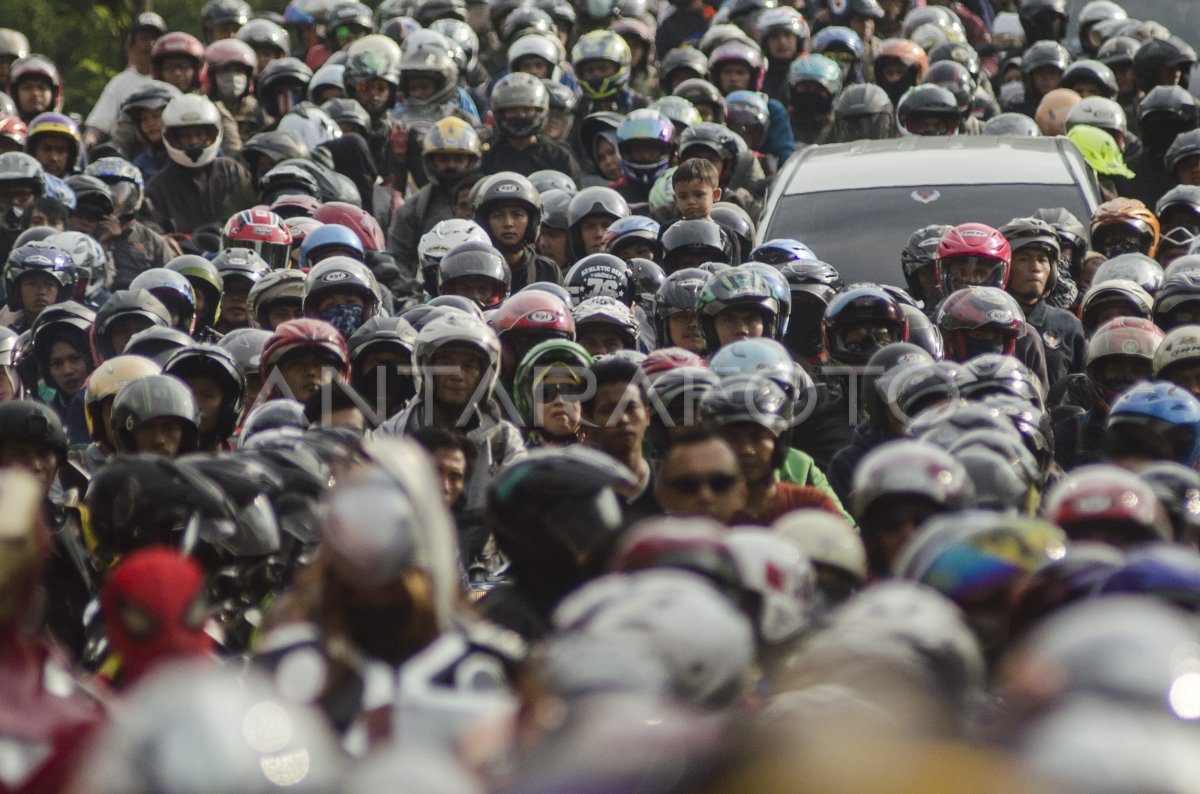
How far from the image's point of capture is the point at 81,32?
73.9 feet

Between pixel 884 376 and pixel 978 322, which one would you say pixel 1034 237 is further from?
pixel 884 376

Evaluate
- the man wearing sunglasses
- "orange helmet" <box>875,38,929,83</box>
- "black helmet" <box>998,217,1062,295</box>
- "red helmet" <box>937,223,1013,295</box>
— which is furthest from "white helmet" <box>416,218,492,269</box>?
the man wearing sunglasses

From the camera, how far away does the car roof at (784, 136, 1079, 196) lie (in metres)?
12.5

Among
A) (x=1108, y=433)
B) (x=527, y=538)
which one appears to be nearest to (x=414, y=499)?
(x=527, y=538)

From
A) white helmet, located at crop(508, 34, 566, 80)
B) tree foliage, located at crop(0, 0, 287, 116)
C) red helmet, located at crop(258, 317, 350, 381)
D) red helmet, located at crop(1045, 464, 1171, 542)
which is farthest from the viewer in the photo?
tree foliage, located at crop(0, 0, 287, 116)

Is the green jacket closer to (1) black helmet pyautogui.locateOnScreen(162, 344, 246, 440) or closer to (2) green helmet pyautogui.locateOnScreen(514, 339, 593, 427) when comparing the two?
(2) green helmet pyautogui.locateOnScreen(514, 339, 593, 427)

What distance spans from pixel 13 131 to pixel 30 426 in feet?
26.8

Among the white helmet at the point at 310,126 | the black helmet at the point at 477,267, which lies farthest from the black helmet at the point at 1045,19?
the black helmet at the point at 477,267

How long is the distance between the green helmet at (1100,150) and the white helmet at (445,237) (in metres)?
4.49

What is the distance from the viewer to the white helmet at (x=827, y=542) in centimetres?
520

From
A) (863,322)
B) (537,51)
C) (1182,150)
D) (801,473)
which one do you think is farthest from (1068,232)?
(537,51)

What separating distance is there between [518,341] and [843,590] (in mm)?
5143

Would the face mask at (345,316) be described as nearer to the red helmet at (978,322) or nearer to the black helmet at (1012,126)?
the red helmet at (978,322)

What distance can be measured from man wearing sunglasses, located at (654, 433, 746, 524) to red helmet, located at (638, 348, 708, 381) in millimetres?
2207
